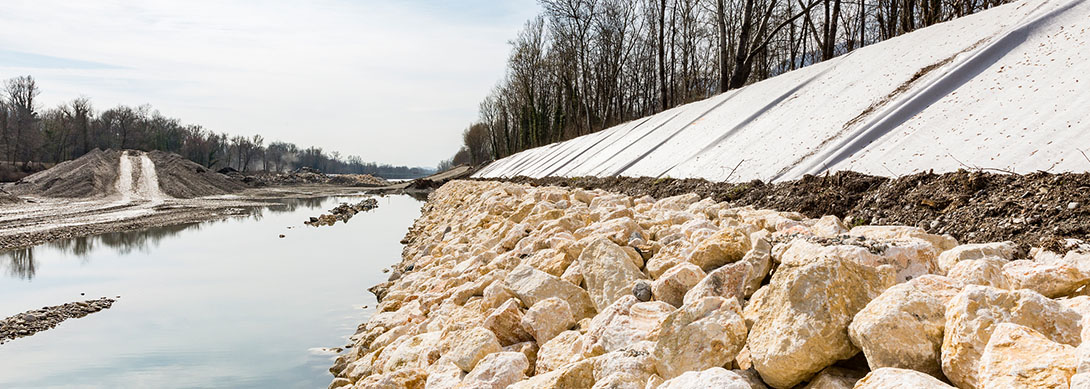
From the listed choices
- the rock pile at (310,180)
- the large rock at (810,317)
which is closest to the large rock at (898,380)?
the large rock at (810,317)

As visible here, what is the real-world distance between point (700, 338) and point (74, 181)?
119ft

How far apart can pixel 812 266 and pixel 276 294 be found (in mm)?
6672

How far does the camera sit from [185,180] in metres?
34.5

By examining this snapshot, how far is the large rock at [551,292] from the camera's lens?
95.4 inches

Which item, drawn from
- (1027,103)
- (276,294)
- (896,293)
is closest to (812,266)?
(896,293)

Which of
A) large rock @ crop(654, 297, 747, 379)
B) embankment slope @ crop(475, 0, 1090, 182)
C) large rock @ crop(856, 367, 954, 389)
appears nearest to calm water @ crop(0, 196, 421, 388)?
large rock @ crop(654, 297, 747, 379)

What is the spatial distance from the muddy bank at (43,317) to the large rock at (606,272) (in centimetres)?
610

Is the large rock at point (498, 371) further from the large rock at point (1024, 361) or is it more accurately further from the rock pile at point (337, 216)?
the rock pile at point (337, 216)

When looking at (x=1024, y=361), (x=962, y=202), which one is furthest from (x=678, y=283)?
(x=962, y=202)

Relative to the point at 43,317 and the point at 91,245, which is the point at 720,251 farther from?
the point at 91,245

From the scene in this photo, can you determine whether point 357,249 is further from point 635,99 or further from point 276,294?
point 635,99

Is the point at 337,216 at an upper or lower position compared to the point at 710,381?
lower

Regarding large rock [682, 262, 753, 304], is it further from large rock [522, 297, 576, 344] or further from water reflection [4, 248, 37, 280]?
water reflection [4, 248, 37, 280]

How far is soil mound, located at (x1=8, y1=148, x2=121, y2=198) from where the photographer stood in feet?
88.8
